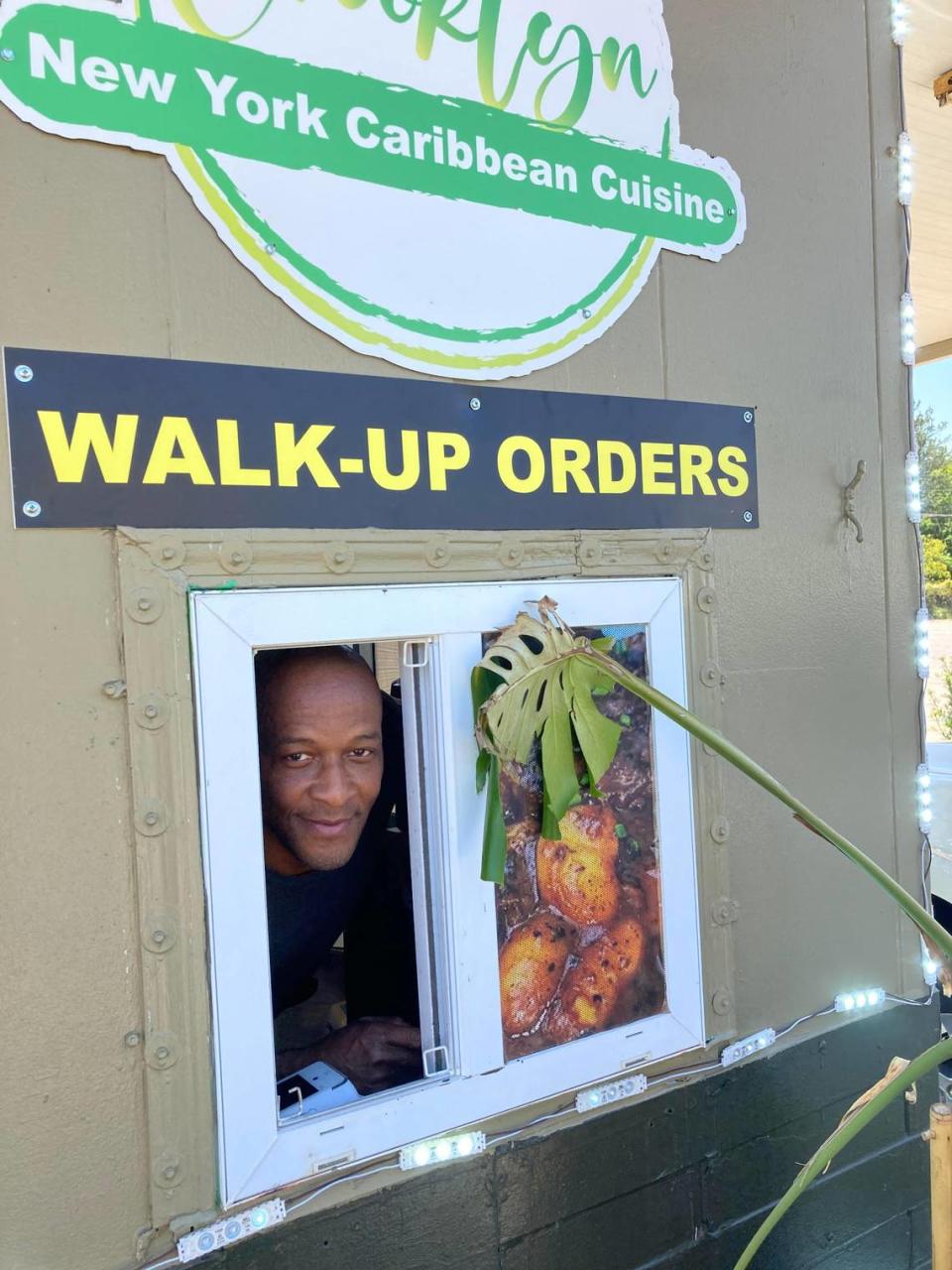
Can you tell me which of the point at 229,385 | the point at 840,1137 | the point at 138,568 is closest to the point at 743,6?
the point at 229,385

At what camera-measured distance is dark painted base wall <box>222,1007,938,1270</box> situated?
2092mm

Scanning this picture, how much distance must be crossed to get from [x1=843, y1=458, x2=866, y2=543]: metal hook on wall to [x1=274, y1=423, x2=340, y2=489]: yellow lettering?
1593mm

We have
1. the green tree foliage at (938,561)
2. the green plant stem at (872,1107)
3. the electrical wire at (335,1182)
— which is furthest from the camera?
the green tree foliage at (938,561)

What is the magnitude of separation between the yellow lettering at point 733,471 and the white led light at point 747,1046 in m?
1.42

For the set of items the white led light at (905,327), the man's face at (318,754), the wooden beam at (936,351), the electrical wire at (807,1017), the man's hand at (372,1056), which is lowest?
the electrical wire at (807,1017)

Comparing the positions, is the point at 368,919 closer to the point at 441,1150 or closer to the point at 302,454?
the point at 441,1150

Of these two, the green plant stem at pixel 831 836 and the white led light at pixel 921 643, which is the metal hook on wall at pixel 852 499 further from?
the green plant stem at pixel 831 836

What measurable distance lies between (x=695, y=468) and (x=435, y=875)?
1.21m

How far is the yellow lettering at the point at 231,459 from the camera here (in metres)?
1.91

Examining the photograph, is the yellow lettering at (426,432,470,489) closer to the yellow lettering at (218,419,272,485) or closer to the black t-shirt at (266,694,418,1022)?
the yellow lettering at (218,419,272,485)

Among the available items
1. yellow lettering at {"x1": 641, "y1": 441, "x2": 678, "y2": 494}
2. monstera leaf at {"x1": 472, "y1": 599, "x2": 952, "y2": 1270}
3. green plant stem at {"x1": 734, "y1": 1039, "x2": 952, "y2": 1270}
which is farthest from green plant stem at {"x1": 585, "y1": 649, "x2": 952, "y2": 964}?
yellow lettering at {"x1": 641, "y1": 441, "x2": 678, "y2": 494}

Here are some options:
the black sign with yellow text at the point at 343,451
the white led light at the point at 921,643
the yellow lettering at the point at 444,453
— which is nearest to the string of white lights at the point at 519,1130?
the white led light at the point at 921,643

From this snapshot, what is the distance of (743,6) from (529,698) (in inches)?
77.7

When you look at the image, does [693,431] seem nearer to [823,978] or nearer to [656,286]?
[656,286]
